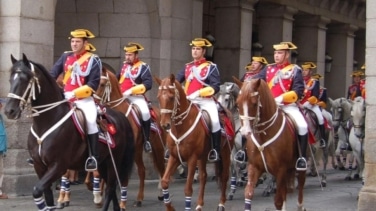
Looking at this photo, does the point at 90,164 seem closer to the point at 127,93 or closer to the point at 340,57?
the point at 127,93

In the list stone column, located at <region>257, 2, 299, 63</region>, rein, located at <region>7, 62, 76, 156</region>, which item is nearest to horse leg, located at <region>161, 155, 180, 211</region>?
rein, located at <region>7, 62, 76, 156</region>

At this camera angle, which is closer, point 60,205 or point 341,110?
point 60,205

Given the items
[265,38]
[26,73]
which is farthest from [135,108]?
[265,38]

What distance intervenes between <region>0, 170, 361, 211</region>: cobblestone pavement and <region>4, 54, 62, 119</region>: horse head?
3618 millimetres

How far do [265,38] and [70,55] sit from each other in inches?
513

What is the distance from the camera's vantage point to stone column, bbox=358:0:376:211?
12719 millimetres

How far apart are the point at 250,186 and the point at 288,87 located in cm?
209

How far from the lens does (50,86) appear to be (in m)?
11.0

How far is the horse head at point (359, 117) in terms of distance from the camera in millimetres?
16469

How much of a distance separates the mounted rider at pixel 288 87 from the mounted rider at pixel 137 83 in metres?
2.81

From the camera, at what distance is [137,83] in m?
15.6

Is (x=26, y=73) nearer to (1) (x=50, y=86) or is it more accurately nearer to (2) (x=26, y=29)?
(1) (x=50, y=86)

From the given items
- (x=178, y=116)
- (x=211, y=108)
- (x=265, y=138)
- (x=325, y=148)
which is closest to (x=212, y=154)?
(x=211, y=108)

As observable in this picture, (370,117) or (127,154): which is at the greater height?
(370,117)
